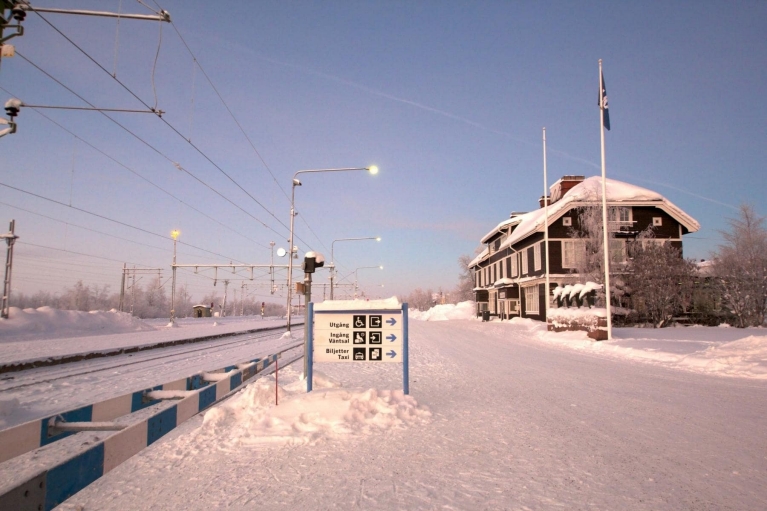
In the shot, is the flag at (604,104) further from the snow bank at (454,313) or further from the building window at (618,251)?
the snow bank at (454,313)

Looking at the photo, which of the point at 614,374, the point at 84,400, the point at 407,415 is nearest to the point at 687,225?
the point at 614,374

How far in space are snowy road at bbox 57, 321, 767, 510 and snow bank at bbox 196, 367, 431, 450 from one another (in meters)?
0.05

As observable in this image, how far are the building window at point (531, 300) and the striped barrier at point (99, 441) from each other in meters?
36.5

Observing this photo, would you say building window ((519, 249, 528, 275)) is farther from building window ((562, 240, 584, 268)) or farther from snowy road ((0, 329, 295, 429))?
snowy road ((0, 329, 295, 429))

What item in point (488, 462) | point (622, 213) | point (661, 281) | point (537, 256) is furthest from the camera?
point (537, 256)

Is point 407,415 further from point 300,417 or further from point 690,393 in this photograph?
point 690,393

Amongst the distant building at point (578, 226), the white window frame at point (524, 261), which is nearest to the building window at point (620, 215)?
the distant building at point (578, 226)

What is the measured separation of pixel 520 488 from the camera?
14.1 ft

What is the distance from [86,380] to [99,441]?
8884mm

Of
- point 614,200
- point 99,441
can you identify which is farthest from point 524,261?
point 99,441

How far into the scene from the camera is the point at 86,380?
11281mm

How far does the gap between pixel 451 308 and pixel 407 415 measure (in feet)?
223

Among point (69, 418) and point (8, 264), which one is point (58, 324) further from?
point (69, 418)

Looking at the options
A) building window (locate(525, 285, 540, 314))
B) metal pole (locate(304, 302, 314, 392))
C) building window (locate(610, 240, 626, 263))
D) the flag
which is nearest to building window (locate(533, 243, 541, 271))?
building window (locate(525, 285, 540, 314))
